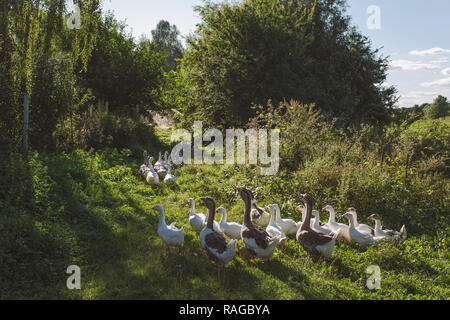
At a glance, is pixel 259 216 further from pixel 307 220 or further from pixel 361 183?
pixel 361 183

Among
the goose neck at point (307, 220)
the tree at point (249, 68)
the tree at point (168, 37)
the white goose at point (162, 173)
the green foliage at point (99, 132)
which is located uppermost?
the tree at point (168, 37)

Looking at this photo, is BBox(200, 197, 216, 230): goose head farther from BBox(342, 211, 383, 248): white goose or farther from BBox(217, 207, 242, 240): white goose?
BBox(342, 211, 383, 248): white goose

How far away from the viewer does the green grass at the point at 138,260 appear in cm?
452

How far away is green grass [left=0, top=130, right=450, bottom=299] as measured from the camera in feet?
14.8

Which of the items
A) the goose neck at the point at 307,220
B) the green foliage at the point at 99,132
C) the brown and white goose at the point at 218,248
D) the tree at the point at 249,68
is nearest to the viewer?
the brown and white goose at the point at 218,248

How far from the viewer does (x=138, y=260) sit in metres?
5.23

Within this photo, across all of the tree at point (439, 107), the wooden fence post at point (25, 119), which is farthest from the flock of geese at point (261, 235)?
the tree at point (439, 107)

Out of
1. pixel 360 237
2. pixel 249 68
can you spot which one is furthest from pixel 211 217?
pixel 249 68

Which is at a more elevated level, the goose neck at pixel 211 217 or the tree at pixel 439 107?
the tree at pixel 439 107

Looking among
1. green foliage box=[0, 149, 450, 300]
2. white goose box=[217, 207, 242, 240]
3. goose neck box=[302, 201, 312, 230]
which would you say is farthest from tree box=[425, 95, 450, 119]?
white goose box=[217, 207, 242, 240]

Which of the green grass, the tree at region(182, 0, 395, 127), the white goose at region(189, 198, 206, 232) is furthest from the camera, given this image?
the tree at region(182, 0, 395, 127)

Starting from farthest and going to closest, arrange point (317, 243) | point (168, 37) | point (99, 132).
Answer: point (168, 37) < point (99, 132) < point (317, 243)

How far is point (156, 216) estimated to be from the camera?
24.7 ft

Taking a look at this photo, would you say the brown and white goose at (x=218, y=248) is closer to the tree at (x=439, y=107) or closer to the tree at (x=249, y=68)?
the tree at (x=249, y=68)
